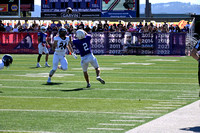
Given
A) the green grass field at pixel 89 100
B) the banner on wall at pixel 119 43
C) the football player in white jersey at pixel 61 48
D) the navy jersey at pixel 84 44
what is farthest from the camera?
the banner on wall at pixel 119 43

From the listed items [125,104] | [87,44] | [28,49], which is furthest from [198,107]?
[28,49]

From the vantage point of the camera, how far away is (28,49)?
3609 centimetres

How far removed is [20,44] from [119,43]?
665 centimetres

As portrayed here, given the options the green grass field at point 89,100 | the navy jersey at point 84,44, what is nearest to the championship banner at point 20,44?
the green grass field at point 89,100

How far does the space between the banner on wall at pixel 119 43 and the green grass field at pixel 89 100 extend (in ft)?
46.0

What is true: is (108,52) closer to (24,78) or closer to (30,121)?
(24,78)

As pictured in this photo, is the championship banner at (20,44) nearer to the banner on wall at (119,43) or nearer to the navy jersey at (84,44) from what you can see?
the banner on wall at (119,43)

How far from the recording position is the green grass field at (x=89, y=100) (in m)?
9.15

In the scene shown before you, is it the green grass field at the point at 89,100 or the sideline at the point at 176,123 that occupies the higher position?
the sideline at the point at 176,123

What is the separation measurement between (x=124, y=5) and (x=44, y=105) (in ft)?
128

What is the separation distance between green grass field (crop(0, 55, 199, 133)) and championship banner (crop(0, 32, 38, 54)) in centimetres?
1598

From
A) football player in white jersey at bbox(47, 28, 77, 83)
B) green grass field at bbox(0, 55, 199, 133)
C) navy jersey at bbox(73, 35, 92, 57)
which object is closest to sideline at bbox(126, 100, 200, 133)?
green grass field at bbox(0, 55, 199, 133)

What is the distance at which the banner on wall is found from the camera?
1328 inches

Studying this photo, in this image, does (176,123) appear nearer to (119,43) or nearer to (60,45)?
(60,45)
